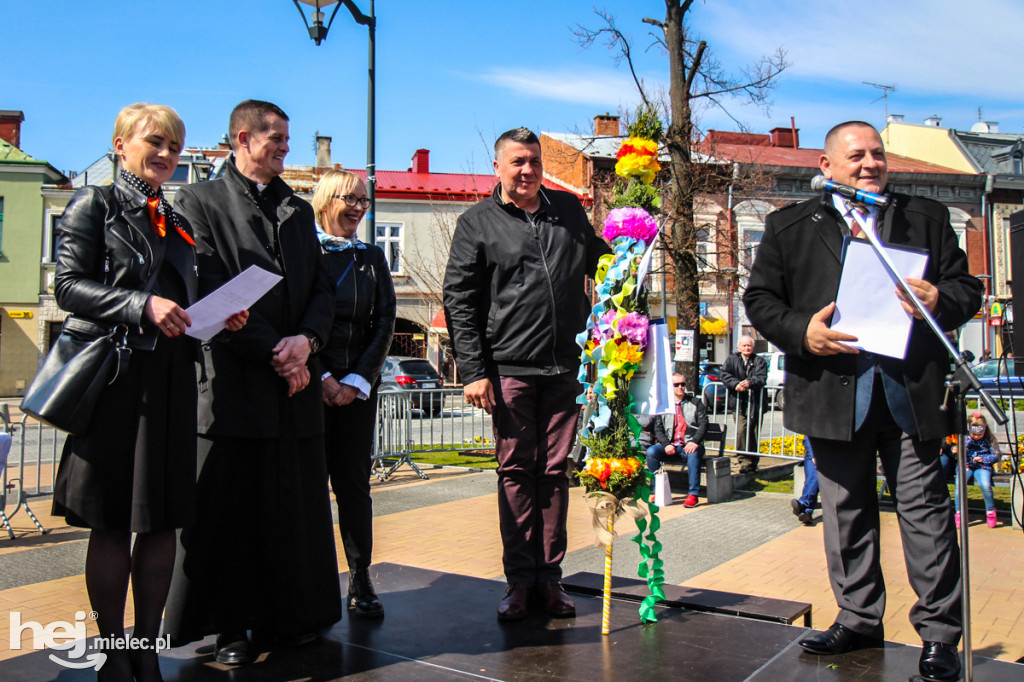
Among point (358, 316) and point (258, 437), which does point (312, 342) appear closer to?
point (258, 437)

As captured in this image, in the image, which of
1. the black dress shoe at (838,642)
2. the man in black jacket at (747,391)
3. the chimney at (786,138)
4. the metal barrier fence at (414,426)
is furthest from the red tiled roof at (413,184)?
the black dress shoe at (838,642)

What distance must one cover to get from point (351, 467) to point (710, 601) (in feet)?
5.84

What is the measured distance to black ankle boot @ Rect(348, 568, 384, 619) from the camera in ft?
12.0

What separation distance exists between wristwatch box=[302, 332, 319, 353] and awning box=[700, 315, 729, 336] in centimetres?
3189

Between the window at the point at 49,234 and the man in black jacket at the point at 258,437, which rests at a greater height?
the window at the point at 49,234

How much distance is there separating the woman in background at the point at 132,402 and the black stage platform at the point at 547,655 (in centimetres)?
41

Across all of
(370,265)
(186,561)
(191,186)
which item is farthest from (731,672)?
(191,186)

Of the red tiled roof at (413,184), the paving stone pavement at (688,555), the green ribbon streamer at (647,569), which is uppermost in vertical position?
the red tiled roof at (413,184)

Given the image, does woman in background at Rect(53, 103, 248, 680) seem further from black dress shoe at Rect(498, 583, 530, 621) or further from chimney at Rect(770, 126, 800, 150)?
chimney at Rect(770, 126, 800, 150)

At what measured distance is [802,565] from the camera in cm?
575

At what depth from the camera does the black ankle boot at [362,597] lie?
3660 millimetres

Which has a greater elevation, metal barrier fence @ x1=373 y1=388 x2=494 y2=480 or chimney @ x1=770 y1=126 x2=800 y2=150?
chimney @ x1=770 y1=126 x2=800 y2=150

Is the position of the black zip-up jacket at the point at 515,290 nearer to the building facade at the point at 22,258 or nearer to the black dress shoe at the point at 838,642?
the black dress shoe at the point at 838,642

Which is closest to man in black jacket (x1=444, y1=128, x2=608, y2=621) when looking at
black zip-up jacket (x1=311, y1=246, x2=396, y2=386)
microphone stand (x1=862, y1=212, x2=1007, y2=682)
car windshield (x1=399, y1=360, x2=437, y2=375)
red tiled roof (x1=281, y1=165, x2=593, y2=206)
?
black zip-up jacket (x1=311, y1=246, x2=396, y2=386)
